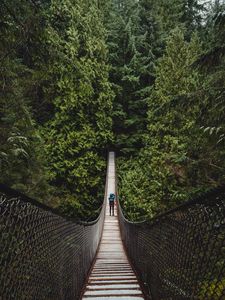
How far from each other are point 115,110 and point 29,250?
1974 cm

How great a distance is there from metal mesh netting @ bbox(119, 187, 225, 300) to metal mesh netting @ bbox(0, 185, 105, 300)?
858mm

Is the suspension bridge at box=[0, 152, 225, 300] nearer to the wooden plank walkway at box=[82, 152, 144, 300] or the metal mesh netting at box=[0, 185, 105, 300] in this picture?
the metal mesh netting at box=[0, 185, 105, 300]

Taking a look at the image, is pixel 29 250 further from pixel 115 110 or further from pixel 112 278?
pixel 115 110

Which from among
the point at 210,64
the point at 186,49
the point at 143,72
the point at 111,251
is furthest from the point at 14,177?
the point at 143,72

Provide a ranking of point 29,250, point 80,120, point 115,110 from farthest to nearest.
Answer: point 115,110 → point 80,120 → point 29,250

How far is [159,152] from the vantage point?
525 inches

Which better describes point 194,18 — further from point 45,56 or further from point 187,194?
point 45,56

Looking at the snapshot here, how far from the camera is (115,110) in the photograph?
2086 centimetres

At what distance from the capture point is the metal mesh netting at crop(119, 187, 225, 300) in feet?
4.38

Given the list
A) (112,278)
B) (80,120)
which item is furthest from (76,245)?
(80,120)

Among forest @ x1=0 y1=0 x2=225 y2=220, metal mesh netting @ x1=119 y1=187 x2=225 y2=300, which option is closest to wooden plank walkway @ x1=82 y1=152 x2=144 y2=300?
metal mesh netting @ x1=119 y1=187 x2=225 y2=300

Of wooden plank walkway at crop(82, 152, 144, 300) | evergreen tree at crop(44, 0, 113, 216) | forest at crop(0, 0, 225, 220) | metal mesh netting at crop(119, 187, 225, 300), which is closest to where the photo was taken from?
metal mesh netting at crop(119, 187, 225, 300)

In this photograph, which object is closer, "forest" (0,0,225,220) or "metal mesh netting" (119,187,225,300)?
"metal mesh netting" (119,187,225,300)

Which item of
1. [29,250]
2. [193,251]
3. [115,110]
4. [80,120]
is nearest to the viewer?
[29,250]
